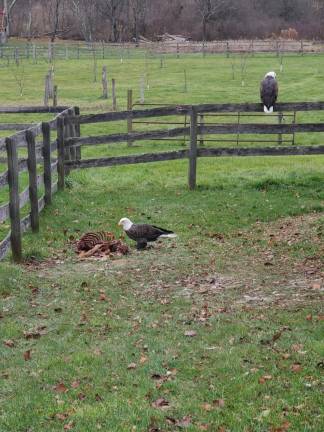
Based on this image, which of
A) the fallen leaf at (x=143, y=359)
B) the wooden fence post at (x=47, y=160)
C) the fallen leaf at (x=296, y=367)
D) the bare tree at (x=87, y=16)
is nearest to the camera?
the fallen leaf at (x=296, y=367)

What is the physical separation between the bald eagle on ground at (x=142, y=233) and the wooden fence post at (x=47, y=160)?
2.81 meters

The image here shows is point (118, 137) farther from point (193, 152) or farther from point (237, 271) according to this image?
point (237, 271)

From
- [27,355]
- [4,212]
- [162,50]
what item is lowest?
[27,355]

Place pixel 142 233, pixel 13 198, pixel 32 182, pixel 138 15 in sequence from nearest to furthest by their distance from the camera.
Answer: pixel 13 198, pixel 142 233, pixel 32 182, pixel 138 15

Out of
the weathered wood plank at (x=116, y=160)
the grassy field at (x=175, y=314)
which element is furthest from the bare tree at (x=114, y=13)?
the grassy field at (x=175, y=314)

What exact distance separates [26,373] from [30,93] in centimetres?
3628

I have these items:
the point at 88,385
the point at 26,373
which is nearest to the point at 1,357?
the point at 26,373

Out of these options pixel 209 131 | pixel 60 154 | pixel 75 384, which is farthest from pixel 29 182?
pixel 75 384

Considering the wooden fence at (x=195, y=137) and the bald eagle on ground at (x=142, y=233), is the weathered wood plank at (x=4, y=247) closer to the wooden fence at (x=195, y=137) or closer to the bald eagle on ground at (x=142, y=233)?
the bald eagle on ground at (x=142, y=233)

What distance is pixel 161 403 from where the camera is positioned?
484 centimetres

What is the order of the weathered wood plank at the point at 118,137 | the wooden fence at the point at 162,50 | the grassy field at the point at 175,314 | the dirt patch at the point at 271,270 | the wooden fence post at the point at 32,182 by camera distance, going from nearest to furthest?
the grassy field at the point at 175,314
the dirt patch at the point at 271,270
the wooden fence post at the point at 32,182
the weathered wood plank at the point at 118,137
the wooden fence at the point at 162,50

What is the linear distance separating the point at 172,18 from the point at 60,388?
320 feet

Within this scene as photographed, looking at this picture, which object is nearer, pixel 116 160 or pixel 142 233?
pixel 142 233

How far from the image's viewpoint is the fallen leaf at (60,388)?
511 cm
